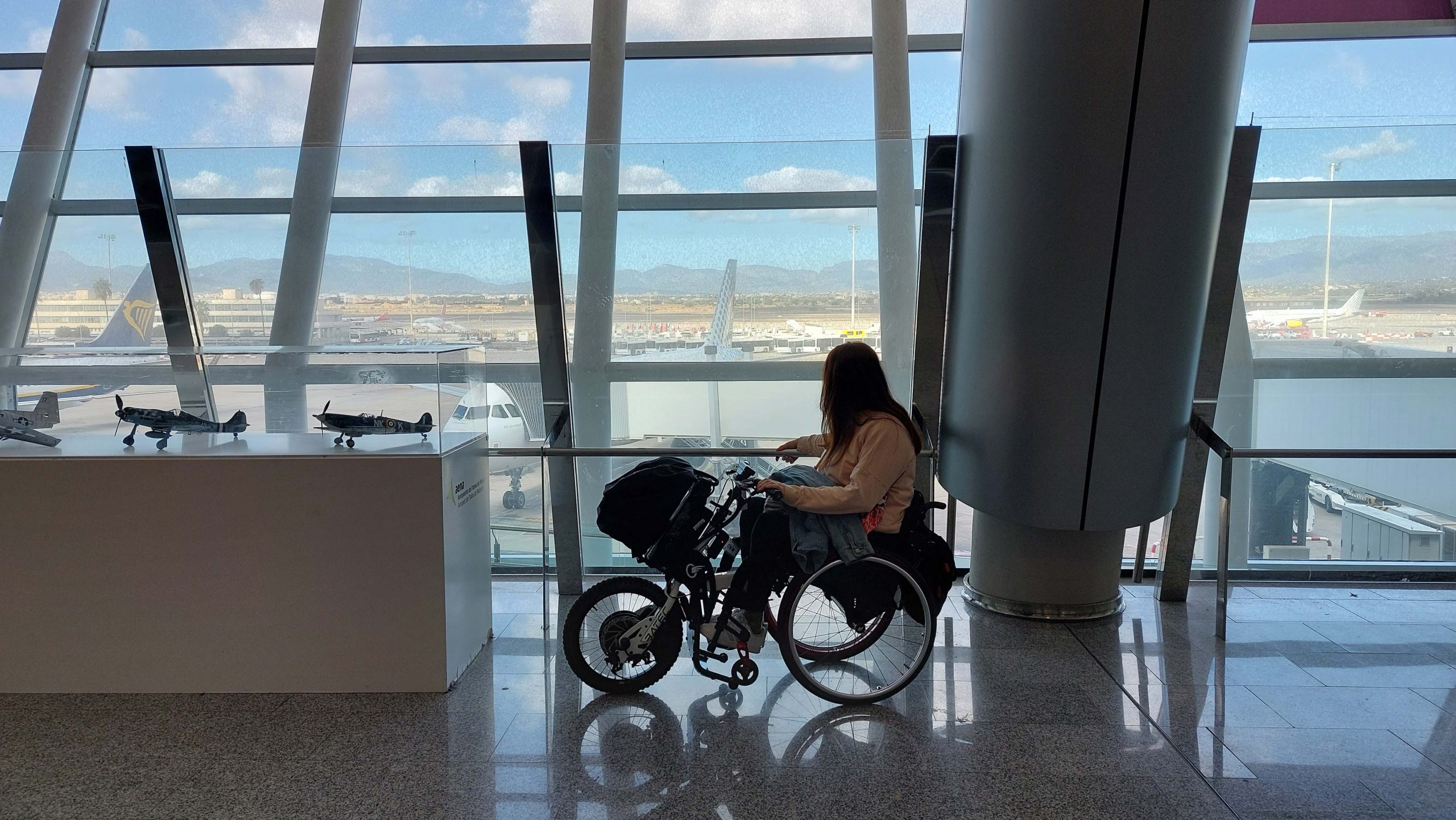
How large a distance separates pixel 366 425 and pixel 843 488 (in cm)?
179

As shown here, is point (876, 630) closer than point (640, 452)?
Yes

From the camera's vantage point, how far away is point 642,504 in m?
3.04

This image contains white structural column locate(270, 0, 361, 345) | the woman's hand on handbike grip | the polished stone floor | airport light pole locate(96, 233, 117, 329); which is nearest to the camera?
the polished stone floor

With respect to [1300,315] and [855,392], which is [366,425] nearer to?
[855,392]

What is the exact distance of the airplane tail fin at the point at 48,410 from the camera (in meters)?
3.44

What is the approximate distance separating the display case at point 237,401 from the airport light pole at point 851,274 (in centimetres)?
186

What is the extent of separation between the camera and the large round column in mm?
3254

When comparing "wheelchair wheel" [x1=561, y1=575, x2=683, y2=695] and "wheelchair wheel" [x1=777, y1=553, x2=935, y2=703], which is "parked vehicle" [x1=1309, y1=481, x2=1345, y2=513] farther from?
"wheelchair wheel" [x1=561, y1=575, x2=683, y2=695]

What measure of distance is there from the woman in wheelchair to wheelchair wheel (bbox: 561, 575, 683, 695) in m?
0.16

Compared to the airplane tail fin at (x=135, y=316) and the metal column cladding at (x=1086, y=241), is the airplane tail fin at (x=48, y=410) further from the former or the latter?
the metal column cladding at (x=1086, y=241)

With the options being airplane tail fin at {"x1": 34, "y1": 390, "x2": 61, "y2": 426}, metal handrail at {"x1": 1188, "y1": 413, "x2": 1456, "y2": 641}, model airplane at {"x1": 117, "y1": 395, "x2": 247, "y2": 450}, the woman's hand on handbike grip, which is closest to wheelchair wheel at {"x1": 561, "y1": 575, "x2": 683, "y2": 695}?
the woman's hand on handbike grip

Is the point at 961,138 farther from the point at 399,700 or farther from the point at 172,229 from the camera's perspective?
the point at 172,229

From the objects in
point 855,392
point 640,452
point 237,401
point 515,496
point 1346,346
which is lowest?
point 515,496

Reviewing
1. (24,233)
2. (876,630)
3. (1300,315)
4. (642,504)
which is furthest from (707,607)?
(24,233)
